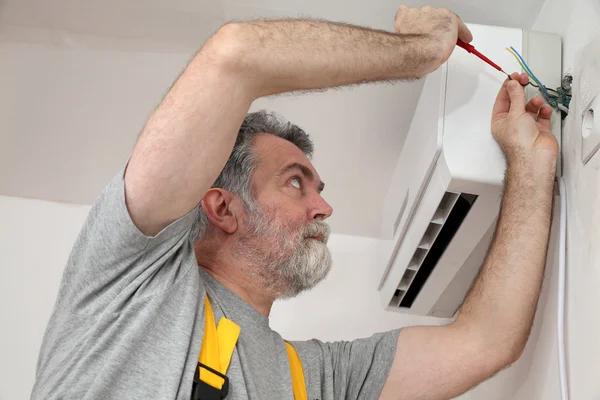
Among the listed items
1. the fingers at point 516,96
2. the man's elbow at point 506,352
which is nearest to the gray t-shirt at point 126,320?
the man's elbow at point 506,352

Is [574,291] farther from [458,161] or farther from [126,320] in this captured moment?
[126,320]

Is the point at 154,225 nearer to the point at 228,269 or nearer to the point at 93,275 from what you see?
the point at 93,275

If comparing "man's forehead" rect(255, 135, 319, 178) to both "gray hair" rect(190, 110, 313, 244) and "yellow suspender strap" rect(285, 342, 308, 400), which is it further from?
"yellow suspender strap" rect(285, 342, 308, 400)

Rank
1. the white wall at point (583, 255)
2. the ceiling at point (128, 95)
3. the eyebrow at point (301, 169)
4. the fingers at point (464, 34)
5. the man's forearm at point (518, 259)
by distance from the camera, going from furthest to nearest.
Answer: the ceiling at point (128, 95) → the eyebrow at point (301, 169) → the fingers at point (464, 34) → the man's forearm at point (518, 259) → the white wall at point (583, 255)

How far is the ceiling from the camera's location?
1.62m

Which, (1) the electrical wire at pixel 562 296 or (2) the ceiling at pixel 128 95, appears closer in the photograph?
(1) the electrical wire at pixel 562 296

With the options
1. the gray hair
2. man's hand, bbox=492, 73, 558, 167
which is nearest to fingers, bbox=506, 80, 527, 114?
man's hand, bbox=492, 73, 558, 167

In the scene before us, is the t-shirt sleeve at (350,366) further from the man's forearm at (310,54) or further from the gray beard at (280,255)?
the man's forearm at (310,54)

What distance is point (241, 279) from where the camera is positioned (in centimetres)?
137

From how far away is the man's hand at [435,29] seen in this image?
1227mm

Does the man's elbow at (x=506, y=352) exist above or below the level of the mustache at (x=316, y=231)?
below

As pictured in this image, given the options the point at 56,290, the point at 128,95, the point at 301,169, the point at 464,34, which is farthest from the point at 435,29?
the point at 56,290

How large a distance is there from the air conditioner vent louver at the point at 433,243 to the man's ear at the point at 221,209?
419 millimetres

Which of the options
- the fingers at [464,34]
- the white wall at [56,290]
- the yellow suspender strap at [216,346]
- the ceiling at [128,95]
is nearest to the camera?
the yellow suspender strap at [216,346]
